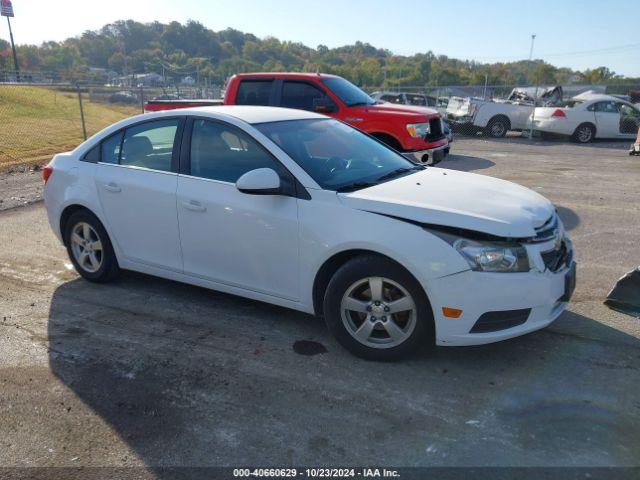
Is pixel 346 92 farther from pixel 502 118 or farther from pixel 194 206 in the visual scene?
pixel 502 118

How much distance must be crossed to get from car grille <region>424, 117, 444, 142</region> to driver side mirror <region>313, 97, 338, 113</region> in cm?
175

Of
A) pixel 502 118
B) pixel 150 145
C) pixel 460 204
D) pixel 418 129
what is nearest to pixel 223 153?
pixel 150 145

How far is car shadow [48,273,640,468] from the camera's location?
2877mm

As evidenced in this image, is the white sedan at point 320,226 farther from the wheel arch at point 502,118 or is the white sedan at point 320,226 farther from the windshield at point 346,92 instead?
the wheel arch at point 502,118

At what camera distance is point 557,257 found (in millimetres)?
3592

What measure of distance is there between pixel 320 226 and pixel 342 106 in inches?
265

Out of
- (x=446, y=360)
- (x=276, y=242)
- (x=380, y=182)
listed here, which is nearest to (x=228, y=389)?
(x=276, y=242)

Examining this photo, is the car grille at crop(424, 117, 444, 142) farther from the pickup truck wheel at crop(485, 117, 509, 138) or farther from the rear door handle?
the pickup truck wheel at crop(485, 117, 509, 138)

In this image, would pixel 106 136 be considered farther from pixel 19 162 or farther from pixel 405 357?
pixel 19 162

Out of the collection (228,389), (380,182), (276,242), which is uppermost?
(380,182)

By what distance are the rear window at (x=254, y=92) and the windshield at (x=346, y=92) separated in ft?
3.53

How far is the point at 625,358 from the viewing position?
144 inches

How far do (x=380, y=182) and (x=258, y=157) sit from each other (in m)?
0.93

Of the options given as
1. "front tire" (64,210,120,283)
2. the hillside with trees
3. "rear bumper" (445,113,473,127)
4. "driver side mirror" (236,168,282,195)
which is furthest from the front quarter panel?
the hillside with trees
